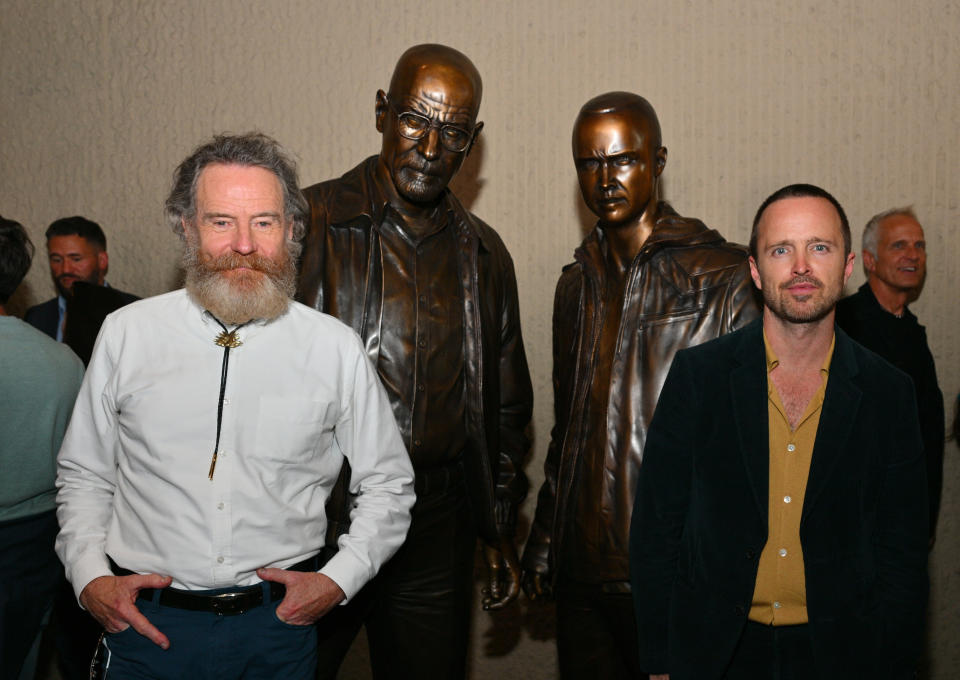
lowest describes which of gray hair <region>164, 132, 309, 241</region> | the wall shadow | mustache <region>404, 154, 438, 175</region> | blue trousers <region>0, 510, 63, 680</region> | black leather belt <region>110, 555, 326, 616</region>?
blue trousers <region>0, 510, 63, 680</region>

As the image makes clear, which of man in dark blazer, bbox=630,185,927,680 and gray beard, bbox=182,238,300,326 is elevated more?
gray beard, bbox=182,238,300,326

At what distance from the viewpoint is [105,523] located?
1.94 meters

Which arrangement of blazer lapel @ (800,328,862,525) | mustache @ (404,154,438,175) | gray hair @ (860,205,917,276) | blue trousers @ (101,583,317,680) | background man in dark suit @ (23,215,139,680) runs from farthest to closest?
1. gray hair @ (860,205,917,276)
2. background man in dark suit @ (23,215,139,680)
3. mustache @ (404,154,438,175)
4. blazer lapel @ (800,328,862,525)
5. blue trousers @ (101,583,317,680)

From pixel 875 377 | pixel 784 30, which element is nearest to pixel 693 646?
pixel 875 377

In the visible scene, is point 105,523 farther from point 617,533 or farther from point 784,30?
point 784,30

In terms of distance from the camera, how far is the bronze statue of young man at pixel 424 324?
2518 millimetres

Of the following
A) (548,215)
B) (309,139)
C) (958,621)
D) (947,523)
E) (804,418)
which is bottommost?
(958,621)

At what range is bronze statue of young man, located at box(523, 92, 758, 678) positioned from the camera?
244 cm

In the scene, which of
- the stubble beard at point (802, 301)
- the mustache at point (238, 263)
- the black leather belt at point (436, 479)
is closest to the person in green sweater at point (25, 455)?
the mustache at point (238, 263)

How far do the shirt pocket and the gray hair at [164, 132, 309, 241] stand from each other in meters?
0.48

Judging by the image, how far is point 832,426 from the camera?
1.92 m

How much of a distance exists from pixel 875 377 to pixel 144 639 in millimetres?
1662

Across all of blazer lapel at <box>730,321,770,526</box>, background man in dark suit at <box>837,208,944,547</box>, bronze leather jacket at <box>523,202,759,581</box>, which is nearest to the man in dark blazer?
blazer lapel at <box>730,321,770,526</box>

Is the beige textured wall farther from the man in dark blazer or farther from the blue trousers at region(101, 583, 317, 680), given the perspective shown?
the blue trousers at region(101, 583, 317, 680)
